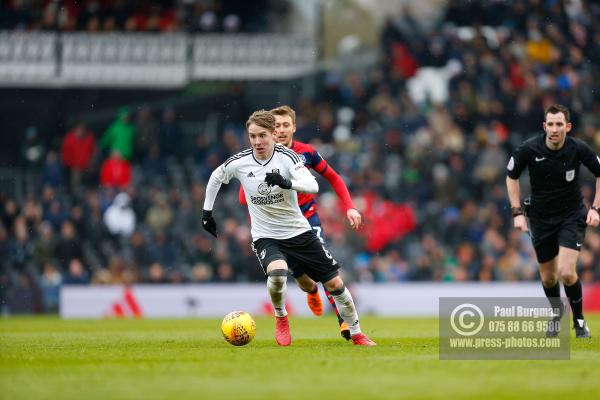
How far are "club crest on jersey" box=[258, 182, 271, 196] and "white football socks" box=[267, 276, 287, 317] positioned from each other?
807 millimetres

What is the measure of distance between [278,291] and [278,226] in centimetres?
63

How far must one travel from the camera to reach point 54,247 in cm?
2333

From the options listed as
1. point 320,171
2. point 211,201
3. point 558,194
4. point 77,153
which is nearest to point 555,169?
point 558,194

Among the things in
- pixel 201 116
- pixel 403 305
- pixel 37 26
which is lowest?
pixel 403 305

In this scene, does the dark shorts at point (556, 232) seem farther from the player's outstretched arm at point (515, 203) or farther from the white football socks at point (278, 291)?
the white football socks at point (278, 291)

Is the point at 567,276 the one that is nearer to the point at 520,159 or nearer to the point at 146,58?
the point at 520,159

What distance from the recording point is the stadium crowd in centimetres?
2317

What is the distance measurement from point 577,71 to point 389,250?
6729 mm

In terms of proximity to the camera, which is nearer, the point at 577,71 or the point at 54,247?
the point at 54,247

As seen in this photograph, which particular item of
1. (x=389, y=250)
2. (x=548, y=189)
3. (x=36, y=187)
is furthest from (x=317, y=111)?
(x=548, y=189)

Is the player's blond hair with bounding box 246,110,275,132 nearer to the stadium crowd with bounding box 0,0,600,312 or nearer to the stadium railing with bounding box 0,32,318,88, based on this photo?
the stadium crowd with bounding box 0,0,600,312

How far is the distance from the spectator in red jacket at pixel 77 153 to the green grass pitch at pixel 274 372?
1382 centimetres

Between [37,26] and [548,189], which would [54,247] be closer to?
[37,26]

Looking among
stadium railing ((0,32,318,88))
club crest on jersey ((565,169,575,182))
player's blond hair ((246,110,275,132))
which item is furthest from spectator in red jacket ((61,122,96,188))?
club crest on jersey ((565,169,575,182))
